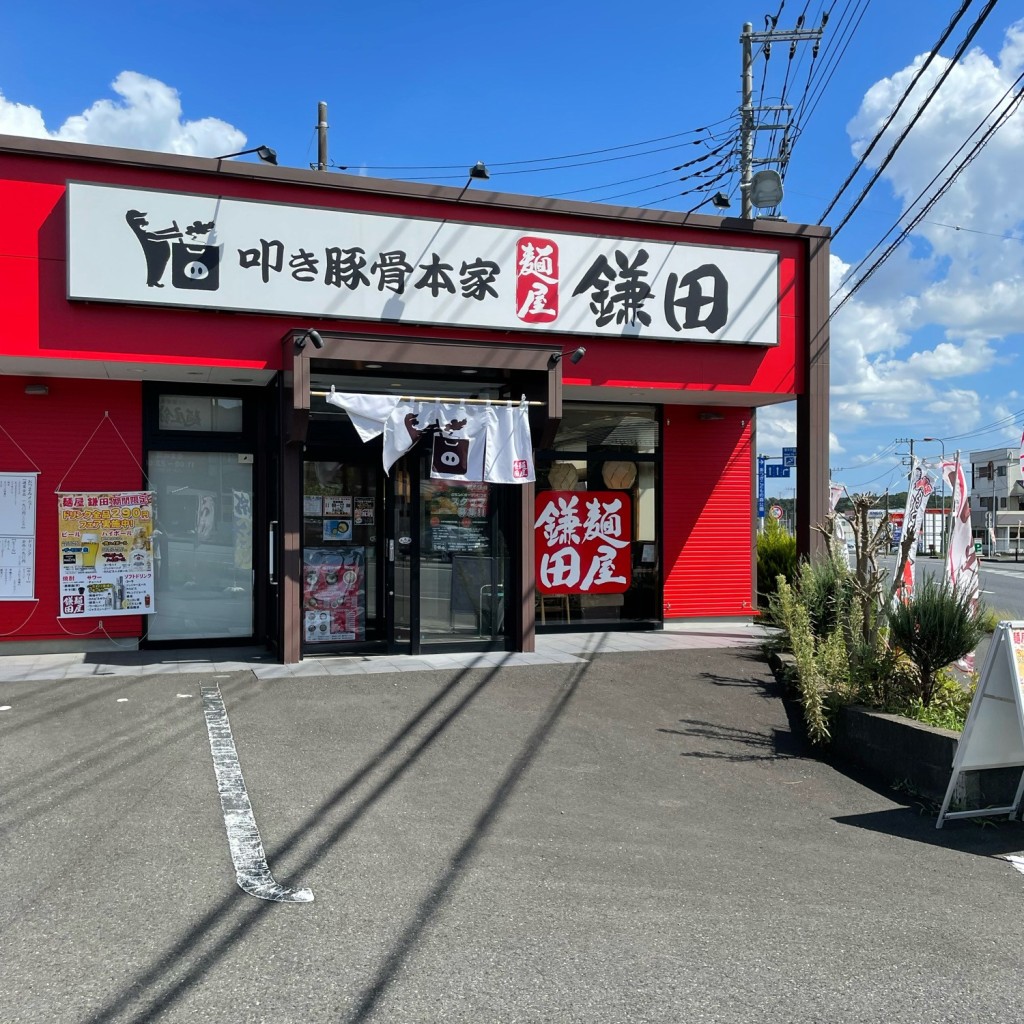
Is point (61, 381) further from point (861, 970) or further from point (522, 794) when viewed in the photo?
point (861, 970)

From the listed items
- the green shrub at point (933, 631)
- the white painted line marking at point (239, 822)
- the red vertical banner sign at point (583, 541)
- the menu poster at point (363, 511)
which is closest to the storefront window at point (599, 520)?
the red vertical banner sign at point (583, 541)

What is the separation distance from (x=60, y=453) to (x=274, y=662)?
11.2 feet

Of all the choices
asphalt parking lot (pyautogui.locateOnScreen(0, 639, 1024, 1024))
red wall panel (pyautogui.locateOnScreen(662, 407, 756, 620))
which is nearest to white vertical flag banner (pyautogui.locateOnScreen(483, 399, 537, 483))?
asphalt parking lot (pyautogui.locateOnScreen(0, 639, 1024, 1024))

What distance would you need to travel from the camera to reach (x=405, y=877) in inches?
194

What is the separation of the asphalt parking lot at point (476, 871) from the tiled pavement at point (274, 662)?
2.72 ft

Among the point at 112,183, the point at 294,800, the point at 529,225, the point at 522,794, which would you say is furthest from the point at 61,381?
the point at 522,794

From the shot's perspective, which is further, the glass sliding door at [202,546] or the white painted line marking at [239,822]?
the glass sliding door at [202,546]

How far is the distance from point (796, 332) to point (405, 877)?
377 inches

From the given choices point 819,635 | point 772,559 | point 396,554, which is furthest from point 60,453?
point 772,559

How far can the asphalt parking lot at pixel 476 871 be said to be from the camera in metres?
3.76

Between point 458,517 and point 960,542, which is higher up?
point 458,517

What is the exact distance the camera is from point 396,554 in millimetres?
10711

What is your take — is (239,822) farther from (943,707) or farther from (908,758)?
(943,707)

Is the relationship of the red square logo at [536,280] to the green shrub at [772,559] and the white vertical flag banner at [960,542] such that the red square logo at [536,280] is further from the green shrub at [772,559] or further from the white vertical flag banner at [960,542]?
the green shrub at [772,559]
